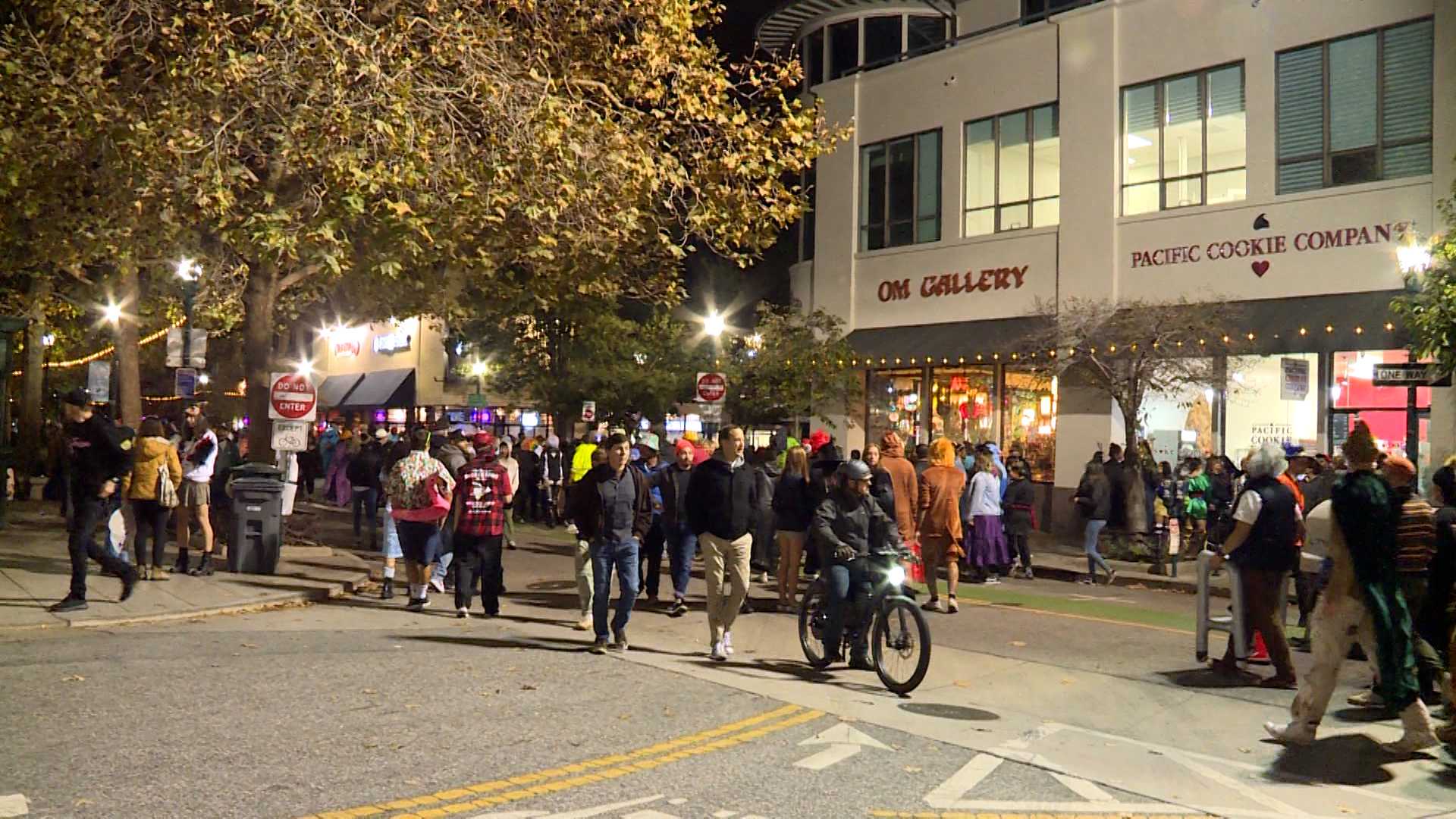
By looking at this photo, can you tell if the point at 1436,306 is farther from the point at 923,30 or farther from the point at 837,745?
the point at 923,30

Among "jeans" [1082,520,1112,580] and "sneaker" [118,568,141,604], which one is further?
"jeans" [1082,520,1112,580]

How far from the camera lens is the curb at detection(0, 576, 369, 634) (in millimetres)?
10484

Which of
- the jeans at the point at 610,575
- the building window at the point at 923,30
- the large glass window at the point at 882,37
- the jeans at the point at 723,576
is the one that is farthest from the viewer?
the large glass window at the point at 882,37

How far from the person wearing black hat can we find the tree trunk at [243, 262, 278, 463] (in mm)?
6238

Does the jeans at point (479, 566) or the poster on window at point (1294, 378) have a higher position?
the poster on window at point (1294, 378)

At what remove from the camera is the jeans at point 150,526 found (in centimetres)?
1286

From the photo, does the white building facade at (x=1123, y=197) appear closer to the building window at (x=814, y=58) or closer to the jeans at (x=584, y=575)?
the building window at (x=814, y=58)

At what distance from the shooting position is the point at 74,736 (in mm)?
6535

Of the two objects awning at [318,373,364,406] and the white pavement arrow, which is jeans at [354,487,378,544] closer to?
the white pavement arrow

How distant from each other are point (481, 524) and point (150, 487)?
147 inches

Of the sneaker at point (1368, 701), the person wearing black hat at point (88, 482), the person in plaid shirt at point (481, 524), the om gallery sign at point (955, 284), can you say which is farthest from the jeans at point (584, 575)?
the om gallery sign at point (955, 284)

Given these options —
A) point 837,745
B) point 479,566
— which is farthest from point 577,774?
point 479,566

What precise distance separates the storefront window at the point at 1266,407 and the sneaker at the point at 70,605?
1776cm

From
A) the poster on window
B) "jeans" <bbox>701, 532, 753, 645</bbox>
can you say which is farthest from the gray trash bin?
the poster on window
